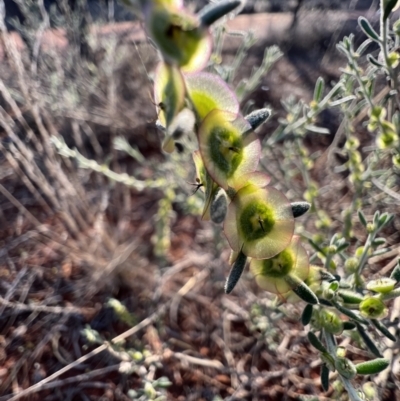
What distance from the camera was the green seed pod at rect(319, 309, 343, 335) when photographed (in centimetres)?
57

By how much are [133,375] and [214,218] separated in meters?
1.10

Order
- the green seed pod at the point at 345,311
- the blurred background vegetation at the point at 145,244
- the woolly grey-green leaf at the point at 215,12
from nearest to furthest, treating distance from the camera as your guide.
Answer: the woolly grey-green leaf at the point at 215,12 → the green seed pod at the point at 345,311 → the blurred background vegetation at the point at 145,244

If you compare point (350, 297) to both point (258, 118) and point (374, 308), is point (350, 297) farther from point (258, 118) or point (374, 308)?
point (258, 118)

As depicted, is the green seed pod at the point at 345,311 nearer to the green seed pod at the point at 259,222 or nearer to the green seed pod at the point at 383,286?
the green seed pod at the point at 383,286

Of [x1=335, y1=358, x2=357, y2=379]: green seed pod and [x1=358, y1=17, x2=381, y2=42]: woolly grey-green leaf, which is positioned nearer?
[x1=335, y1=358, x2=357, y2=379]: green seed pod

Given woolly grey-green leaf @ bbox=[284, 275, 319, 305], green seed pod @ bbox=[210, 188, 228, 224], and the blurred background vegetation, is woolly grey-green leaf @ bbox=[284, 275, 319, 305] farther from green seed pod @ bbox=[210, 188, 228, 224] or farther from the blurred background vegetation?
the blurred background vegetation

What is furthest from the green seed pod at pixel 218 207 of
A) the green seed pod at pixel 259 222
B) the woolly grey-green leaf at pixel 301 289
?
the woolly grey-green leaf at pixel 301 289

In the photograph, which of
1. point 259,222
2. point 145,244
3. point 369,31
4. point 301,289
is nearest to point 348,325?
point 301,289

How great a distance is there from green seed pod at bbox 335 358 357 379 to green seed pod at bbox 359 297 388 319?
0.22 feet

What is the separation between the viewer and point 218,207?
42 centimetres

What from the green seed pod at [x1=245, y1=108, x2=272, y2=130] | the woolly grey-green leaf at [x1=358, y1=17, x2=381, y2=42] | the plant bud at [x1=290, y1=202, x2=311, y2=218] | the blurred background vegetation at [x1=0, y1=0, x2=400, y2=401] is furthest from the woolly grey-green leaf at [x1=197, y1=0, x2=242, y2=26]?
the blurred background vegetation at [x1=0, y1=0, x2=400, y2=401]

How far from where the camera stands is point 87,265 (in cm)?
158

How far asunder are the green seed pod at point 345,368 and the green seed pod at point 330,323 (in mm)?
47

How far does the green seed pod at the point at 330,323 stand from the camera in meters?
0.57
